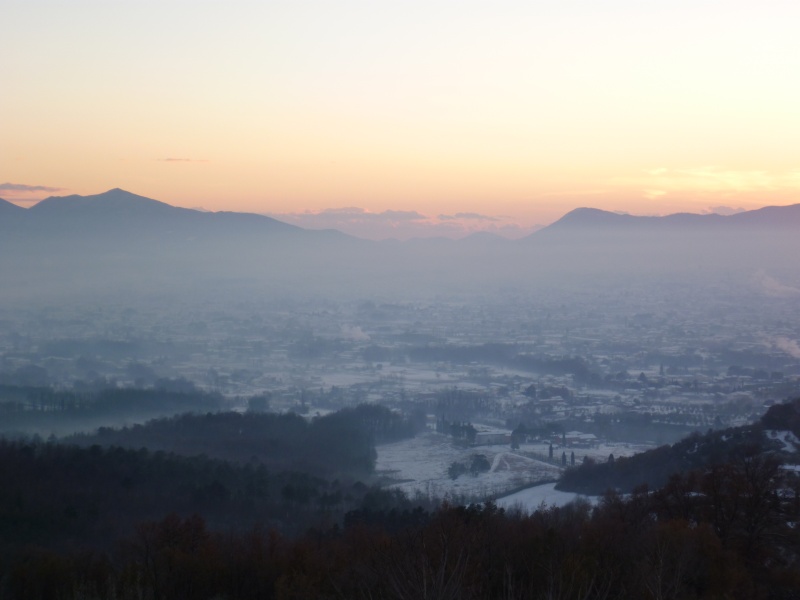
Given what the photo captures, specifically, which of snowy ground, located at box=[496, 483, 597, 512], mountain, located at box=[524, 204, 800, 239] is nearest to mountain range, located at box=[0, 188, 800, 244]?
mountain, located at box=[524, 204, 800, 239]

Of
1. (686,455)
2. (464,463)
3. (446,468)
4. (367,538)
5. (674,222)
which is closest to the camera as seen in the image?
(367,538)

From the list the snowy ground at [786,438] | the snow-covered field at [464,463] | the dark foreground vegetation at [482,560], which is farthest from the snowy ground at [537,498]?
the dark foreground vegetation at [482,560]

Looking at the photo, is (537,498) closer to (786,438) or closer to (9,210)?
(786,438)

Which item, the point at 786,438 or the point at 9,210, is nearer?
the point at 786,438

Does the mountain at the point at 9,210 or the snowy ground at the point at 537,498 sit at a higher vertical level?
the mountain at the point at 9,210

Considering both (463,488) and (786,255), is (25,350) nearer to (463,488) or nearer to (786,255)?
(463,488)

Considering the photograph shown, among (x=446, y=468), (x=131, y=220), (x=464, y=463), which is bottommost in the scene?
(x=446, y=468)

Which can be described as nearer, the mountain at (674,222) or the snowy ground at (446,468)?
the snowy ground at (446,468)

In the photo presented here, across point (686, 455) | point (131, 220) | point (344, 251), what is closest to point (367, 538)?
point (686, 455)

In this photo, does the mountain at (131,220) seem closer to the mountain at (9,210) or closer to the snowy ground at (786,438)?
the mountain at (9,210)

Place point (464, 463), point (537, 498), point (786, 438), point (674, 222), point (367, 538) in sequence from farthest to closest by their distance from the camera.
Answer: point (674, 222) < point (464, 463) < point (537, 498) < point (786, 438) < point (367, 538)

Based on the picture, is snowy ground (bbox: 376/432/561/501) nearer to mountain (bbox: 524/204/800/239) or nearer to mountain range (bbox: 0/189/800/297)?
mountain range (bbox: 0/189/800/297)

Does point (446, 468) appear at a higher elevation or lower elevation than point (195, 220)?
lower
